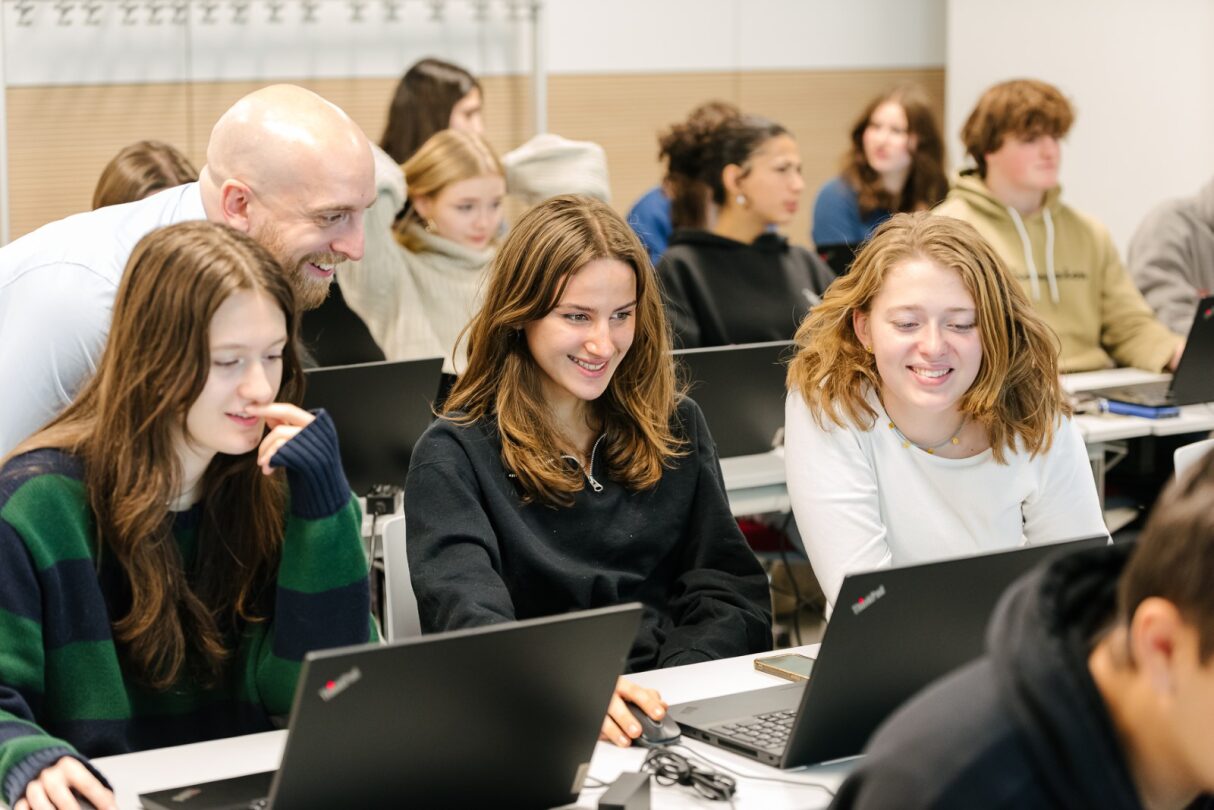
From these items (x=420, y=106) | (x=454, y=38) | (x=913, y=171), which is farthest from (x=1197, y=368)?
(x=454, y=38)

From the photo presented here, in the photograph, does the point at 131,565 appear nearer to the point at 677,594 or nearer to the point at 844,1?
the point at 677,594

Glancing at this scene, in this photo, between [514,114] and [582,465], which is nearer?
[582,465]

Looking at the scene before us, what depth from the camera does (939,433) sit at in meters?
2.35

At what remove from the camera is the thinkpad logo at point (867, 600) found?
1558 mm

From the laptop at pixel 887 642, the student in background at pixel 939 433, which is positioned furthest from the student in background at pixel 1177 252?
the laptop at pixel 887 642

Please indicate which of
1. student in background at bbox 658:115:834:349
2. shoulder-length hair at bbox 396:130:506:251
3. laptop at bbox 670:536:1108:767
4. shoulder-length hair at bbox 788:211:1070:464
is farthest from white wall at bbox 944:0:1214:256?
laptop at bbox 670:536:1108:767

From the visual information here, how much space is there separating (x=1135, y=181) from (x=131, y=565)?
4999mm

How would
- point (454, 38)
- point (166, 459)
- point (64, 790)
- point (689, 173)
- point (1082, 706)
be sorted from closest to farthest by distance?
point (1082, 706)
point (64, 790)
point (166, 459)
point (689, 173)
point (454, 38)

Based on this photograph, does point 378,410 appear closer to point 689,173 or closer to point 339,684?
point 339,684

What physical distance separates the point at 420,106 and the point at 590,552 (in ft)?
9.77

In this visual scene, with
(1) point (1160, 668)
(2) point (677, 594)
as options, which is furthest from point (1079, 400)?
(1) point (1160, 668)

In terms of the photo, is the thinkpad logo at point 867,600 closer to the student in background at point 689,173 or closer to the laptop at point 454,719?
the laptop at point 454,719

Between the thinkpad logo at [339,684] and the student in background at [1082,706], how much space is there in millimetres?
490

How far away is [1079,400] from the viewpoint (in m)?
3.75
